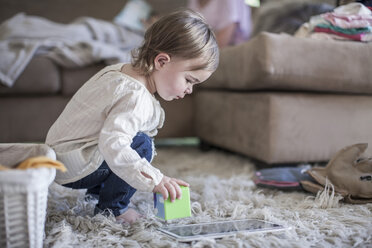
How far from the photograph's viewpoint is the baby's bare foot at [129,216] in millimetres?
839

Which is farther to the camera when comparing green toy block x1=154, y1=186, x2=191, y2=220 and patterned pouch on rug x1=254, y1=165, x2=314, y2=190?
patterned pouch on rug x1=254, y1=165, x2=314, y2=190

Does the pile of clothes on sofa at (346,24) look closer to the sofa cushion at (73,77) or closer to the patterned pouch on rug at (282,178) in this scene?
the patterned pouch on rug at (282,178)

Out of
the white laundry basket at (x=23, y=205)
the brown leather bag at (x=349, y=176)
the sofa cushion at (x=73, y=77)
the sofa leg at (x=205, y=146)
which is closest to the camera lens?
the white laundry basket at (x=23, y=205)

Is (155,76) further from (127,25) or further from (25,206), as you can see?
(127,25)

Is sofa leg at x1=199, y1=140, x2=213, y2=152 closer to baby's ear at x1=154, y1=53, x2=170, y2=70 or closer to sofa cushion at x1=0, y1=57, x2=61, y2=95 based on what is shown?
sofa cushion at x1=0, y1=57, x2=61, y2=95

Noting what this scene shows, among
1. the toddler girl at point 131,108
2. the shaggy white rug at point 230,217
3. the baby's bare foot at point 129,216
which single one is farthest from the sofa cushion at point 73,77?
the baby's bare foot at point 129,216

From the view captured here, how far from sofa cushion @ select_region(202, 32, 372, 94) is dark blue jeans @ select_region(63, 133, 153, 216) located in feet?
1.78

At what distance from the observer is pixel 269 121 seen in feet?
4.25

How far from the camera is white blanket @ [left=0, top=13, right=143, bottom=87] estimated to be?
1615mm

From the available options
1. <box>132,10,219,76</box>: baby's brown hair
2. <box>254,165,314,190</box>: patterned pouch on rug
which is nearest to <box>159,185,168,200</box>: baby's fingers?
<box>132,10,219,76</box>: baby's brown hair

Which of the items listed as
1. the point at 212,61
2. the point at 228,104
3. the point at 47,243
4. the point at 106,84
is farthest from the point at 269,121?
the point at 47,243

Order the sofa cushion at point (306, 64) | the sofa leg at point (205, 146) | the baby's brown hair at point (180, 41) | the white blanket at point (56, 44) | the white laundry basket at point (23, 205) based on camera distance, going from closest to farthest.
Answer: the white laundry basket at point (23, 205) < the baby's brown hair at point (180, 41) < the sofa cushion at point (306, 64) < the white blanket at point (56, 44) < the sofa leg at point (205, 146)

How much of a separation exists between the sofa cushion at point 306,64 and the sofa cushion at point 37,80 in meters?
0.86

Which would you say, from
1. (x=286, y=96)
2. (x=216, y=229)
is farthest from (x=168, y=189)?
(x=286, y=96)
